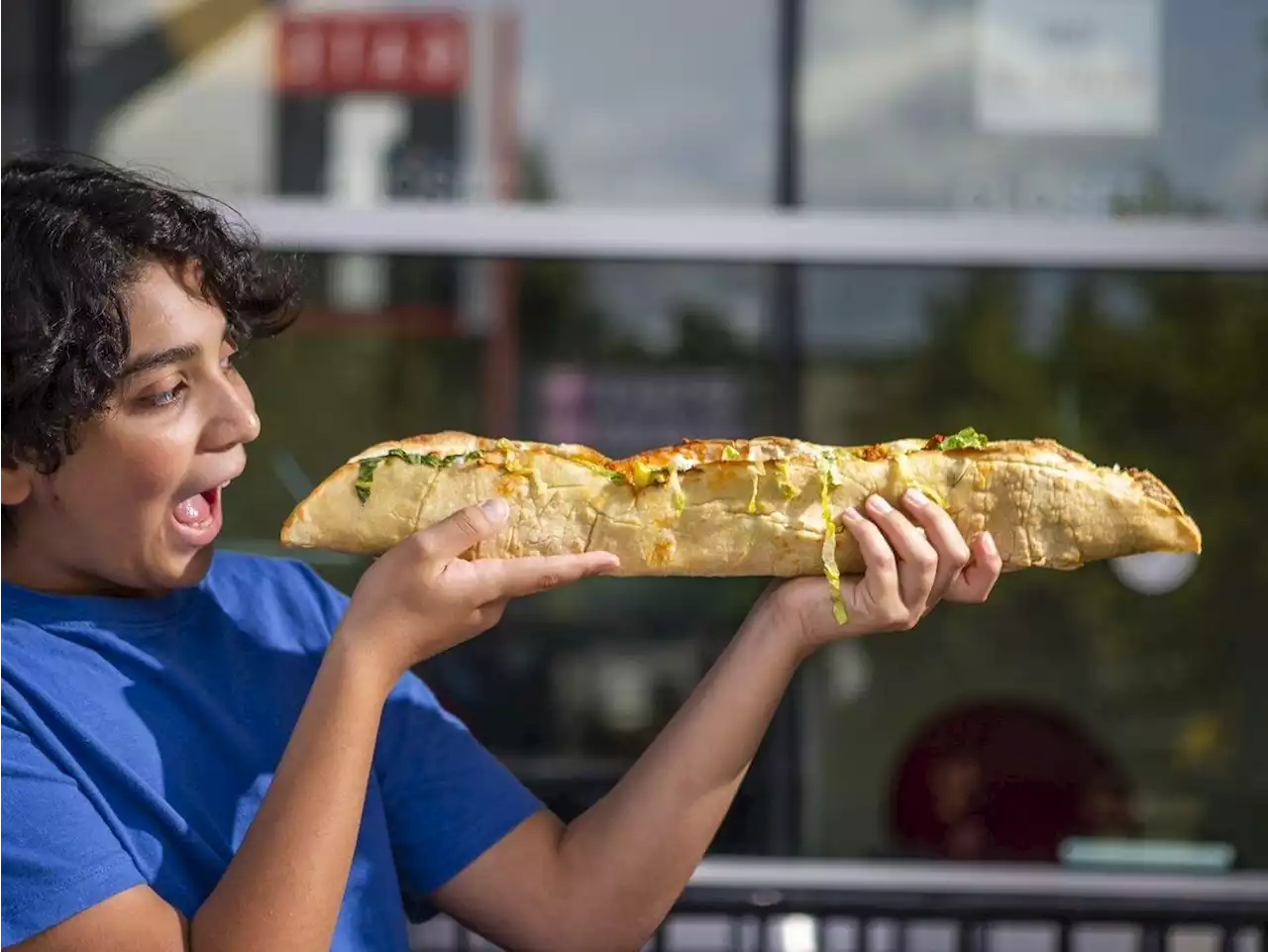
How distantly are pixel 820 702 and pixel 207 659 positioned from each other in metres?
2.57

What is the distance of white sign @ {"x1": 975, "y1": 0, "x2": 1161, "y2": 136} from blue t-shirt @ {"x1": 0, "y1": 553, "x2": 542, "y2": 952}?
108 inches

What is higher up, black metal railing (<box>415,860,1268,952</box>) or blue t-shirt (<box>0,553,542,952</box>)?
blue t-shirt (<box>0,553,542,952</box>)

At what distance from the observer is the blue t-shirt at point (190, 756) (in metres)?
1.43

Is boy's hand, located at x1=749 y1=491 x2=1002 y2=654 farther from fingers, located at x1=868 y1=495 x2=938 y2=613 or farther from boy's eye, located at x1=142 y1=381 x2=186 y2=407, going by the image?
boy's eye, located at x1=142 y1=381 x2=186 y2=407

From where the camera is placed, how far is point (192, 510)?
5.26 ft

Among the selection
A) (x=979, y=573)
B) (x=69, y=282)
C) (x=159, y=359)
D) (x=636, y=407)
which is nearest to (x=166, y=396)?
(x=159, y=359)

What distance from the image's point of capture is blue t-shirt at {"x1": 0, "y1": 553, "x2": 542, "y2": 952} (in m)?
1.43

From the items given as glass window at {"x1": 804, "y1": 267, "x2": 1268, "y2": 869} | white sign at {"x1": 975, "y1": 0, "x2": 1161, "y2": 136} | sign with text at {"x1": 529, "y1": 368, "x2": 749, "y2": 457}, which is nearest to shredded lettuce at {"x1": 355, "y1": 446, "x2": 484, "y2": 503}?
sign with text at {"x1": 529, "y1": 368, "x2": 749, "y2": 457}

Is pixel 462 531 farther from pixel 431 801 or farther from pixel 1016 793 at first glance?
pixel 1016 793

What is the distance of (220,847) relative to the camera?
1580 millimetres

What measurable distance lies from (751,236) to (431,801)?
7.93 ft

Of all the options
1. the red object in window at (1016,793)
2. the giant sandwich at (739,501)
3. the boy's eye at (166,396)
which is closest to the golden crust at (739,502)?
the giant sandwich at (739,501)

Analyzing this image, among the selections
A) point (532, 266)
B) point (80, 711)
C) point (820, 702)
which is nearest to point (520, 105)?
point (532, 266)

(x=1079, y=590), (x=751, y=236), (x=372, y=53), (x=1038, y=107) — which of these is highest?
(x=372, y=53)
